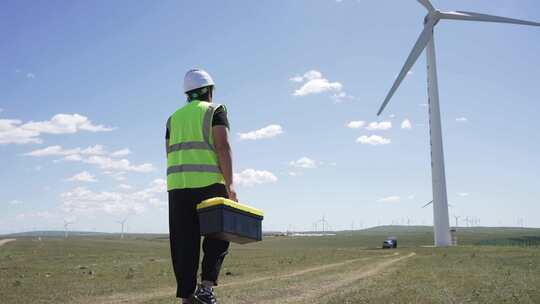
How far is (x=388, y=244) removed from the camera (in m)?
80.8

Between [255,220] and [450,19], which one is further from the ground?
[450,19]

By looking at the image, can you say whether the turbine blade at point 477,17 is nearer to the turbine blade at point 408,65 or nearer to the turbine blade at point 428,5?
the turbine blade at point 428,5

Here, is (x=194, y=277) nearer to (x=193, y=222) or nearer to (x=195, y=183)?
(x=193, y=222)

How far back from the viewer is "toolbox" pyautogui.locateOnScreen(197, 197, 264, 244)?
16.8 ft

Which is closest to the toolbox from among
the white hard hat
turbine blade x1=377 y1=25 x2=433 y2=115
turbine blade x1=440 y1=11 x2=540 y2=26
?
the white hard hat

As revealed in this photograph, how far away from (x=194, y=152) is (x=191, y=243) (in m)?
0.98

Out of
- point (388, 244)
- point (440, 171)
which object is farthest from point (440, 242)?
point (388, 244)

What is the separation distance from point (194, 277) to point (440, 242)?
65.5m

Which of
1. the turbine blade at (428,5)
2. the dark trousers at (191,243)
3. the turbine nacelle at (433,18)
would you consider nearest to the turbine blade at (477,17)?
the turbine nacelle at (433,18)

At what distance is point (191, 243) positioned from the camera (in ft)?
18.5

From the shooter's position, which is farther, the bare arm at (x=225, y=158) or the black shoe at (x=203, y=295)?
the bare arm at (x=225, y=158)

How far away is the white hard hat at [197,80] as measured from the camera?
20.1 ft

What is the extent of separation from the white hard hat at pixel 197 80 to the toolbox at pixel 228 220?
1510 mm

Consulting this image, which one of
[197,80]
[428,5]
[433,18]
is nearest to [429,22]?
[433,18]
